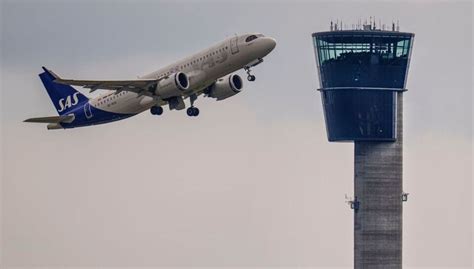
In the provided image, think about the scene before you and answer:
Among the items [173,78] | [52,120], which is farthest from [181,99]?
[52,120]

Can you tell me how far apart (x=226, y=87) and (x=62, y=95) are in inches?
966

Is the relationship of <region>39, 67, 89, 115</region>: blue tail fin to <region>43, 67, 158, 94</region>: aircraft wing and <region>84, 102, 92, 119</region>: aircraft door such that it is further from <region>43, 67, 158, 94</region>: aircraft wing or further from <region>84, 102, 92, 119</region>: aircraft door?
<region>43, 67, 158, 94</region>: aircraft wing

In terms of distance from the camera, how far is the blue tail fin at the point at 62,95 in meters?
190

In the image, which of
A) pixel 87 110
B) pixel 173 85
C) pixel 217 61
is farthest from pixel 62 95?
pixel 217 61

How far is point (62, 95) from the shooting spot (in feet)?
Result: 634

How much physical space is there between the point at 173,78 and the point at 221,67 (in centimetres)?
501

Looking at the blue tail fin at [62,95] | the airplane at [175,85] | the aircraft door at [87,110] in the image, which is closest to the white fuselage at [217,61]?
the airplane at [175,85]

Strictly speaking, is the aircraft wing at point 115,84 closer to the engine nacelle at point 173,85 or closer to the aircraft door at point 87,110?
the engine nacelle at point 173,85

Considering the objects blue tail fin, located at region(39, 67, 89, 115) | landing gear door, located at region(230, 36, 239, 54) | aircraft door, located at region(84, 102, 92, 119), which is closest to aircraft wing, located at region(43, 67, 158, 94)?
aircraft door, located at region(84, 102, 92, 119)

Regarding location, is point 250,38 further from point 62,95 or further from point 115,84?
point 62,95

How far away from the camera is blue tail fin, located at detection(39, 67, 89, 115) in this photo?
190250 mm

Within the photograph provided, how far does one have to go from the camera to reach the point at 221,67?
561ft

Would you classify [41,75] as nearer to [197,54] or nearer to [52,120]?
[52,120]

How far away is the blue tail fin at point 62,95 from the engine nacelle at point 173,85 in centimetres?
1750
